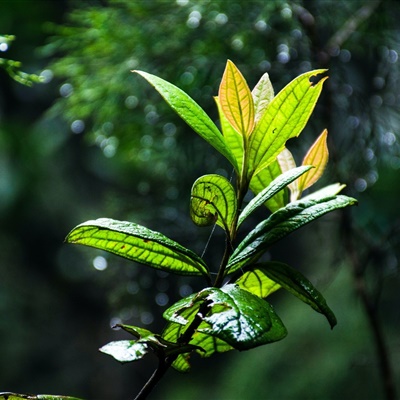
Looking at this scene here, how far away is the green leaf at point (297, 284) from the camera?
0.38 m

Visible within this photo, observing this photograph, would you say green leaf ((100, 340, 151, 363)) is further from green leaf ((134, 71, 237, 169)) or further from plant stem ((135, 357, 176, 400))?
green leaf ((134, 71, 237, 169))

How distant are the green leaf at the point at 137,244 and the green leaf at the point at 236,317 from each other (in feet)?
0.10

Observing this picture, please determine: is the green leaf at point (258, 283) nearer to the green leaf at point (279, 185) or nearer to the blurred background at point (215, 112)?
the green leaf at point (279, 185)

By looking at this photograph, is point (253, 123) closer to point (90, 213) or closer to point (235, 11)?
point (235, 11)

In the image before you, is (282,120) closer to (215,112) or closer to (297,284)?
(297,284)

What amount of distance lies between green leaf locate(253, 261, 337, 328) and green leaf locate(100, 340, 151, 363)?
0.10 meters

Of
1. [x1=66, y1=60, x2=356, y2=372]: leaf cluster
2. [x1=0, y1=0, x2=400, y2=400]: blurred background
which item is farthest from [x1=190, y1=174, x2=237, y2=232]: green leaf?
[x1=0, y1=0, x2=400, y2=400]: blurred background

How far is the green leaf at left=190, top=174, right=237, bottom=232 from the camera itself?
384mm

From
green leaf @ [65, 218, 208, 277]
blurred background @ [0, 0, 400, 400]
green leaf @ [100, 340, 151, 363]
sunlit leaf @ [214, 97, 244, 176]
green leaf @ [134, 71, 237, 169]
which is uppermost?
green leaf @ [134, 71, 237, 169]

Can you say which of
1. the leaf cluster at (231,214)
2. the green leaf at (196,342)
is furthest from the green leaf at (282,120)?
the green leaf at (196,342)

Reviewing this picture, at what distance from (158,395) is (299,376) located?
1761mm

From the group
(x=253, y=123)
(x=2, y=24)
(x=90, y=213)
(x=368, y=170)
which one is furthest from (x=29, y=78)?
(x=90, y=213)

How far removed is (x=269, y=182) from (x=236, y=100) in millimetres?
97

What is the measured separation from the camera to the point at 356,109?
1199 mm
